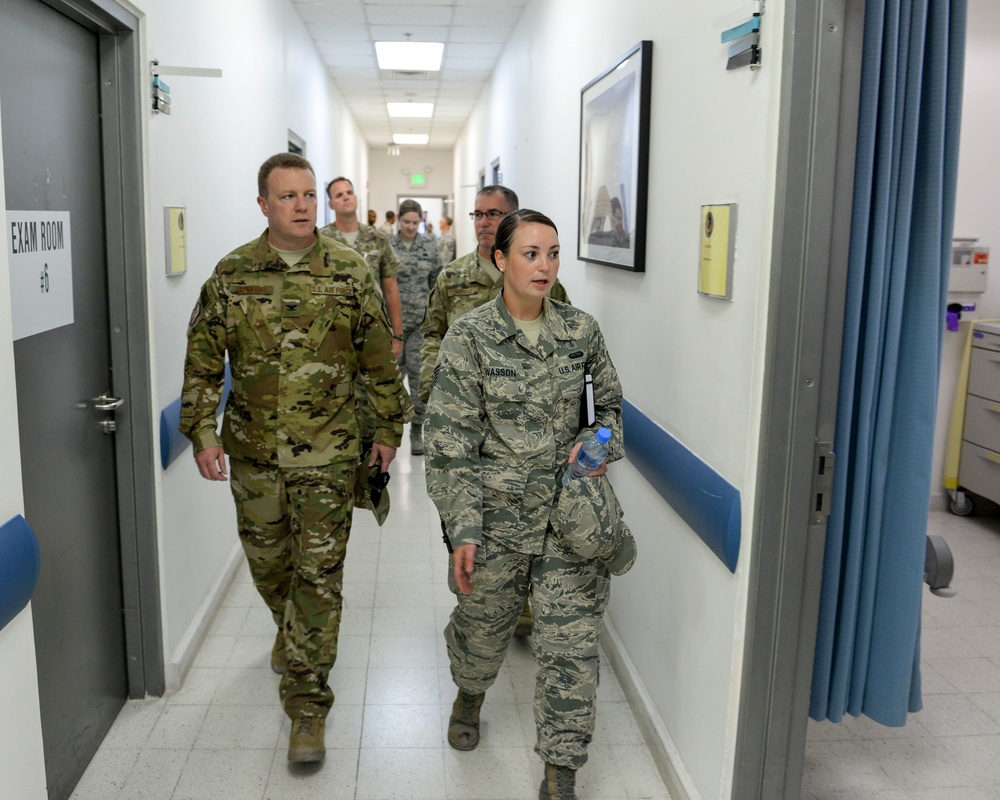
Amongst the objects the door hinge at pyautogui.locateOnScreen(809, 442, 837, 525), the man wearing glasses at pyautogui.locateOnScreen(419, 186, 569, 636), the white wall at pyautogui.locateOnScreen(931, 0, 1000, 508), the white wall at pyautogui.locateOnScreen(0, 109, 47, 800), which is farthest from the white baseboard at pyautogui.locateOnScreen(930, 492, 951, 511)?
the white wall at pyautogui.locateOnScreen(0, 109, 47, 800)

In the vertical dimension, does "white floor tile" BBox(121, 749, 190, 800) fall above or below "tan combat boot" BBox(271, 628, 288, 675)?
below

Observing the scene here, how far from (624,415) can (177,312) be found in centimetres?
153

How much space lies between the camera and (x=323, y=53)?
7859mm

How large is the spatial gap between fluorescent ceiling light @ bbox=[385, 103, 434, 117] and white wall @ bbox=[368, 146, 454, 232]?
19.1 feet

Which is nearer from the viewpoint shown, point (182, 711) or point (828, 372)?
point (828, 372)

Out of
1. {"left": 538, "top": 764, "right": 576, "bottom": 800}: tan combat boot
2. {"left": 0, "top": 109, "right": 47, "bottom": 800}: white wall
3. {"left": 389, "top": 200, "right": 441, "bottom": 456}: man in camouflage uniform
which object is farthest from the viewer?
{"left": 389, "top": 200, "right": 441, "bottom": 456}: man in camouflage uniform

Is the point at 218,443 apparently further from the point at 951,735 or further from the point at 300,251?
the point at 951,735

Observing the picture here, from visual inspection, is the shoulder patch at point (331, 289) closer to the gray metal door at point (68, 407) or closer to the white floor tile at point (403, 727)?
the gray metal door at point (68, 407)

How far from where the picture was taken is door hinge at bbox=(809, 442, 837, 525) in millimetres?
1854

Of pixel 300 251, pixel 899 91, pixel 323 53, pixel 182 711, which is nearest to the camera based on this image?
pixel 899 91

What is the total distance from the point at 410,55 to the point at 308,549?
6382mm

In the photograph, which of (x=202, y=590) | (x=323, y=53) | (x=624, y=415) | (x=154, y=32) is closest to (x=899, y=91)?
(x=624, y=415)

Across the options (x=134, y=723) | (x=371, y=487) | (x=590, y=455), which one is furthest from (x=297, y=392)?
(x=134, y=723)

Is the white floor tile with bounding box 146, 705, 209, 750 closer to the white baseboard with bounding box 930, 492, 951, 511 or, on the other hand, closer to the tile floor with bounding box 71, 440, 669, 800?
the tile floor with bounding box 71, 440, 669, 800
